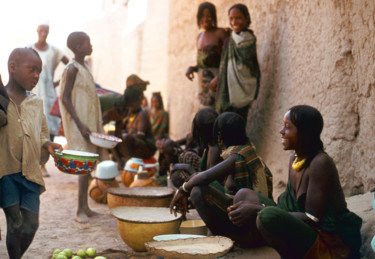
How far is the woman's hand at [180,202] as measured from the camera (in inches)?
127

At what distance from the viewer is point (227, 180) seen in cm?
335

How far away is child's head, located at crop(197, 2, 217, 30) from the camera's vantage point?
5613mm

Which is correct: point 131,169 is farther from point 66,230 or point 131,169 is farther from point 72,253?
point 72,253

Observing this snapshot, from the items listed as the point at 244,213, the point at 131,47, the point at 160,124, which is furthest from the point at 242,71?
the point at 131,47

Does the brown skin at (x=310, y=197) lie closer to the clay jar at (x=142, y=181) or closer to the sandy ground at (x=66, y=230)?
the sandy ground at (x=66, y=230)

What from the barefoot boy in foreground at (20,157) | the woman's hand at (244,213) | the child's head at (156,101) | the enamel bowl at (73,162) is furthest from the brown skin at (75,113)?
the child's head at (156,101)

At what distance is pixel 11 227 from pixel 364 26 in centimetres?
279

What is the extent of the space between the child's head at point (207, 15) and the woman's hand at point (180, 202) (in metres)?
2.99

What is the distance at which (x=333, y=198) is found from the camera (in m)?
2.53

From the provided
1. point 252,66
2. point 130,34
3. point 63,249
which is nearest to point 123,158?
point 252,66

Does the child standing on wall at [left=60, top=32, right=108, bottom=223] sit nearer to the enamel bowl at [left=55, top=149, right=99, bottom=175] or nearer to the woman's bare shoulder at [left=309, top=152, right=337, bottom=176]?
the enamel bowl at [left=55, top=149, right=99, bottom=175]

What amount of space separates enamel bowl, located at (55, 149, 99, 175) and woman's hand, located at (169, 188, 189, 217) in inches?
27.5

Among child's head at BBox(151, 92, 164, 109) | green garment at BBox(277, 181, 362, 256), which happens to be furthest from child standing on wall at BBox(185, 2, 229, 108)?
child's head at BBox(151, 92, 164, 109)

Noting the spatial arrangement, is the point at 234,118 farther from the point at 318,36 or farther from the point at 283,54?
the point at 283,54
